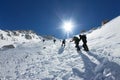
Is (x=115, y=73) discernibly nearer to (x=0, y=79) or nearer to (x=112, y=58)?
(x=112, y=58)

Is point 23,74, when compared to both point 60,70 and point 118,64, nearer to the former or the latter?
point 60,70

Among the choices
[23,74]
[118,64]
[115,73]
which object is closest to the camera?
[115,73]

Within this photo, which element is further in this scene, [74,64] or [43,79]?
[74,64]

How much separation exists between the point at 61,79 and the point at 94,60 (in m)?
3.61

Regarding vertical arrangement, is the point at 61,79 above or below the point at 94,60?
below

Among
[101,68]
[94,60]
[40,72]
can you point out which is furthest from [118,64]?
[40,72]

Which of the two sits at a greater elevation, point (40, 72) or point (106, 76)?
point (40, 72)

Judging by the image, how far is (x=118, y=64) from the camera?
13969 millimetres

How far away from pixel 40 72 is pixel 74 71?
10.4ft

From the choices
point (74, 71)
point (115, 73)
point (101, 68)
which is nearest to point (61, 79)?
point (74, 71)

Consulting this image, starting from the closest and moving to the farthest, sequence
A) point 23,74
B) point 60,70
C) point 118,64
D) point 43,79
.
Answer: point 118,64, point 43,79, point 60,70, point 23,74

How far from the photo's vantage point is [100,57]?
17.1 metres

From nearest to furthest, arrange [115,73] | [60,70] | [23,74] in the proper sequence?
[115,73]
[60,70]
[23,74]

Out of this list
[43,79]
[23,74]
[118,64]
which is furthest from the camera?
[23,74]
